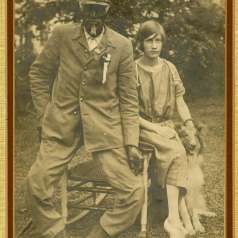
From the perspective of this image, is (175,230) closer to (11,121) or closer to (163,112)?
(163,112)

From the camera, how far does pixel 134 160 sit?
3.29 metres

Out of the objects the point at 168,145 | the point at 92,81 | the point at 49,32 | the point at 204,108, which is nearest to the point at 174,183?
the point at 168,145

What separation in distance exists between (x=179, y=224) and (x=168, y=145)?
424 mm

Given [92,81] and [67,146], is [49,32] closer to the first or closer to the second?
[92,81]

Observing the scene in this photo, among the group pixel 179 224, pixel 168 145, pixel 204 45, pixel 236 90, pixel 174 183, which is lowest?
pixel 179 224

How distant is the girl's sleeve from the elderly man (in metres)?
0.23

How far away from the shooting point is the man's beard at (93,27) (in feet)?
10.9

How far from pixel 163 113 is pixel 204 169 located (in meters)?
0.37

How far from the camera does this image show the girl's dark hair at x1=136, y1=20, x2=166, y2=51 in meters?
3.32

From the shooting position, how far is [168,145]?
332 cm

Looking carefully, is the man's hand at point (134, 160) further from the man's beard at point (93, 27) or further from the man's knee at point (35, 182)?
the man's beard at point (93, 27)

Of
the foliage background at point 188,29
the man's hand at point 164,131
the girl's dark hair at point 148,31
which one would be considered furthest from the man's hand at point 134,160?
the girl's dark hair at point 148,31

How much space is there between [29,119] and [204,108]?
0.94m

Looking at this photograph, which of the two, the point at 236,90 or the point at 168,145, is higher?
the point at 236,90
